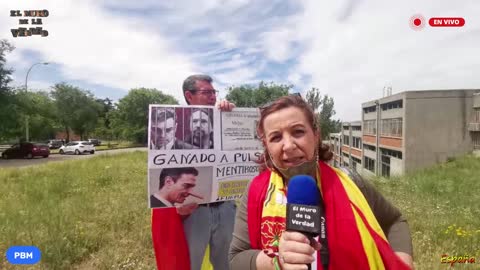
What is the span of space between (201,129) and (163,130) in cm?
23

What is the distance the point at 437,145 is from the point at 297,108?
1388 inches

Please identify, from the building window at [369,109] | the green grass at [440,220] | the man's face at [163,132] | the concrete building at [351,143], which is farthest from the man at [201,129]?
the concrete building at [351,143]

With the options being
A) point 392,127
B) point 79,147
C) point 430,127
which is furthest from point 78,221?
point 392,127

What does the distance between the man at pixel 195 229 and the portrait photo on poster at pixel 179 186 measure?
0.09m

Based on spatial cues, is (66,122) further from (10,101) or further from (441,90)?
(441,90)

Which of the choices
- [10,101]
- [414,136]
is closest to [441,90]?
[414,136]

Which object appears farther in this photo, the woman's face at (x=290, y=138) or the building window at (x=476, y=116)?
the building window at (x=476, y=116)

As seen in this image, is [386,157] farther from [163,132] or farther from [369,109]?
[163,132]

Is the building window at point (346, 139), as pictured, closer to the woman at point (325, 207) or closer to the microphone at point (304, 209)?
the woman at point (325, 207)

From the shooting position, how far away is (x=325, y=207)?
116 centimetres

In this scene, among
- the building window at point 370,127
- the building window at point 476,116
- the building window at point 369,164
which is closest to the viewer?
the building window at point 476,116

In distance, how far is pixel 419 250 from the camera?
174 inches

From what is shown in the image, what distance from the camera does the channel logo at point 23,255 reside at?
158 inches

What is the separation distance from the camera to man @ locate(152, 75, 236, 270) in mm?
1991
